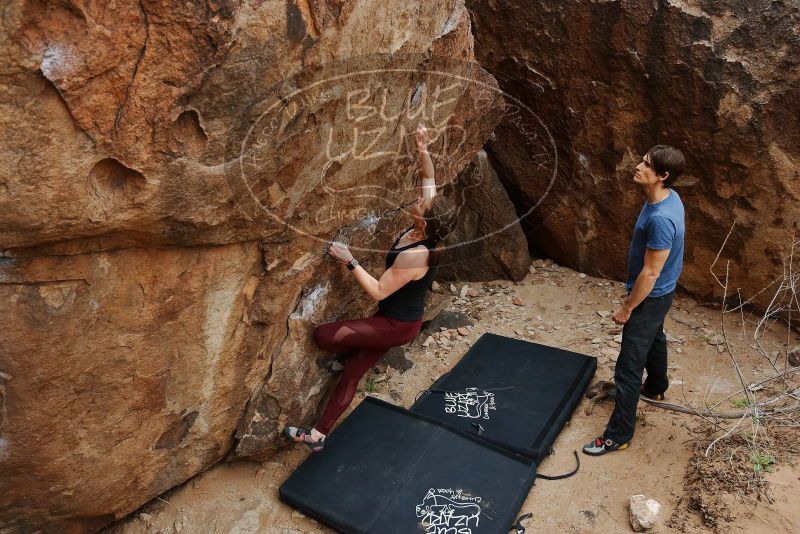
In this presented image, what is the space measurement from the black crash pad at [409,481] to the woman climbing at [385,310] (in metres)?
0.19

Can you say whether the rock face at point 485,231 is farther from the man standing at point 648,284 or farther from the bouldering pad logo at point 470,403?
the man standing at point 648,284

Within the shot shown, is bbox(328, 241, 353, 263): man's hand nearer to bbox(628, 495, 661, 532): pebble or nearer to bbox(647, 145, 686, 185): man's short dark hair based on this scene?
bbox(647, 145, 686, 185): man's short dark hair

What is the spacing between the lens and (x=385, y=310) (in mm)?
3219

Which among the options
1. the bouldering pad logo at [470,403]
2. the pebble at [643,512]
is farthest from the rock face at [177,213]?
the pebble at [643,512]

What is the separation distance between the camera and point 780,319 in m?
4.27

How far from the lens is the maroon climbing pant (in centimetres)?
320

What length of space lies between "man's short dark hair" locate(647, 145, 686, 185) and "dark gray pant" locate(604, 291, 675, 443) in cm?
60

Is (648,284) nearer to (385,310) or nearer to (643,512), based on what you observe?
(643,512)

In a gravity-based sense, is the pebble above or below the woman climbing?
below

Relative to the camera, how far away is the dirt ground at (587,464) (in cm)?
291

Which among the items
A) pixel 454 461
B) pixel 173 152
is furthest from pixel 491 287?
→ pixel 173 152

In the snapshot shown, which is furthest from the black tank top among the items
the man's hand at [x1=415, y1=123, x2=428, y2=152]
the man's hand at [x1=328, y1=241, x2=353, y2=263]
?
the man's hand at [x1=415, y1=123, x2=428, y2=152]

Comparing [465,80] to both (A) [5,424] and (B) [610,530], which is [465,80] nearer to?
(B) [610,530]

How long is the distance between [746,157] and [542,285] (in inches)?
65.5
